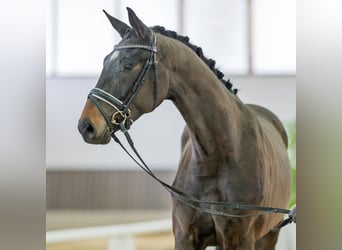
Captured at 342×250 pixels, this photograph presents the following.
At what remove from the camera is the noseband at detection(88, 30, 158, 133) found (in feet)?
3.09

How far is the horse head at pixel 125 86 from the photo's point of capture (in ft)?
3.08

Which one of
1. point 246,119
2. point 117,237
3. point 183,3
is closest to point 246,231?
point 246,119

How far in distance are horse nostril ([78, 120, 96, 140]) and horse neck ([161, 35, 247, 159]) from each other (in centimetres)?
19

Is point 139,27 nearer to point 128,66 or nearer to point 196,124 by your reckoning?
point 128,66

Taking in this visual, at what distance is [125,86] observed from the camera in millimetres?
955

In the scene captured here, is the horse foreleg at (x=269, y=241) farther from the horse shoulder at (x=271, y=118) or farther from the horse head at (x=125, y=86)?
the horse head at (x=125, y=86)

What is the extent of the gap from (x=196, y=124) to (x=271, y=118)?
37 cm

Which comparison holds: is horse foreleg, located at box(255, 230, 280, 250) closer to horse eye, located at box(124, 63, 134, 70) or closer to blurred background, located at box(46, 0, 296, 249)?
blurred background, located at box(46, 0, 296, 249)

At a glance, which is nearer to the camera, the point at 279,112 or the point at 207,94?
the point at 207,94

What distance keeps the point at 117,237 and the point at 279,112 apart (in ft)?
1.80

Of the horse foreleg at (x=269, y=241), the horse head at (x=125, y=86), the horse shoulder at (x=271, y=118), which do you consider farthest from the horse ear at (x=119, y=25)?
the horse foreleg at (x=269, y=241)

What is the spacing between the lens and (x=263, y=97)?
1308mm
